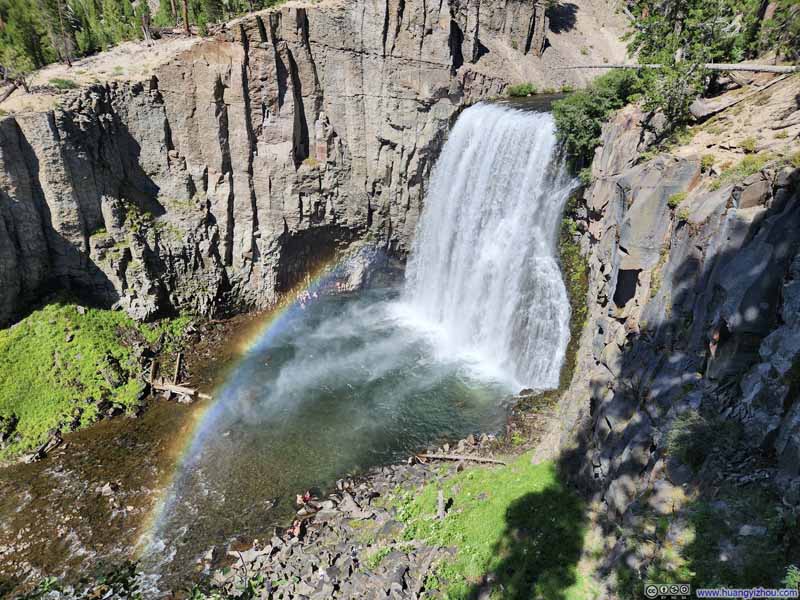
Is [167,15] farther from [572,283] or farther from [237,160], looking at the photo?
[572,283]

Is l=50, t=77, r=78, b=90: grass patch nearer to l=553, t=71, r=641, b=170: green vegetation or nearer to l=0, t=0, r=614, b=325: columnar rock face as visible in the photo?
l=0, t=0, r=614, b=325: columnar rock face

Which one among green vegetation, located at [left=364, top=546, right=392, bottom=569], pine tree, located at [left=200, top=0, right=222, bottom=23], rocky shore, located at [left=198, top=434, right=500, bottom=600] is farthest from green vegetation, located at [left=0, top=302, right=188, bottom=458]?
pine tree, located at [left=200, top=0, right=222, bottom=23]

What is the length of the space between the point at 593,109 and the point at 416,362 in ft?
46.8

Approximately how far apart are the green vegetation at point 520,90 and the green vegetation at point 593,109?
15.5 m

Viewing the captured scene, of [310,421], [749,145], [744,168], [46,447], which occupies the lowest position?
[310,421]

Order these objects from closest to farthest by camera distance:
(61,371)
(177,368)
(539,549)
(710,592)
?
1. (710,592)
2. (539,549)
3. (61,371)
4. (177,368)

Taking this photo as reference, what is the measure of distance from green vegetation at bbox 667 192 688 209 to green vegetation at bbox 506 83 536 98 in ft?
82.1

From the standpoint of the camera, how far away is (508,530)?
42.4 feet

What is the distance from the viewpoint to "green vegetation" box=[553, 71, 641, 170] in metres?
20.0

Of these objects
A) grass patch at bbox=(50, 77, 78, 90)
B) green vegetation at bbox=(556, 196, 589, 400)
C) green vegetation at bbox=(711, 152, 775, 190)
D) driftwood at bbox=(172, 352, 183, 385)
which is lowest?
driftwood at bbox=(172, 352, 183, 385)

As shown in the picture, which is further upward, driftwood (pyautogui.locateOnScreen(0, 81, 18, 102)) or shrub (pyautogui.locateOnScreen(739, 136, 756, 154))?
driftwood (pyautogui.locateOnScreen(0, 81, 18, 102))

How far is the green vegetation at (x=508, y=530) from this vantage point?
1117 centimetres

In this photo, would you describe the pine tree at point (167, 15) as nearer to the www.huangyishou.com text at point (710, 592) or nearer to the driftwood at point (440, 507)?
the driftwood at point (440, 507)

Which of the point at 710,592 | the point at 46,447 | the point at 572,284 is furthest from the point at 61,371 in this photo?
the point at 710,592
